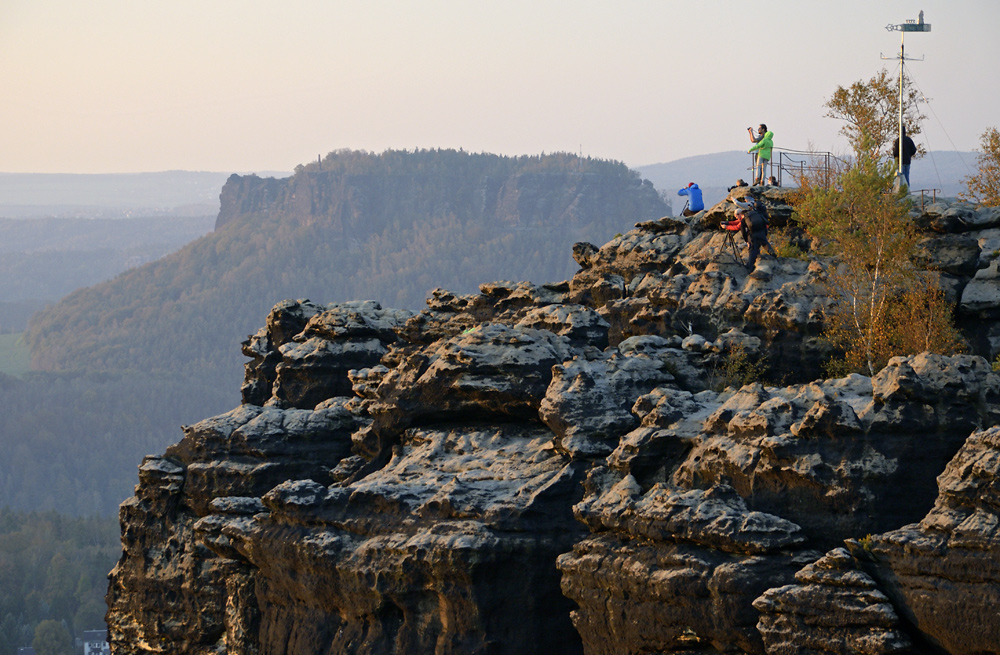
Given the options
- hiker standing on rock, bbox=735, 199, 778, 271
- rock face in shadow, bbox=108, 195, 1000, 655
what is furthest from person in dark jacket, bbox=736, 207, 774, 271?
rock face in shadow, bbox=108, 195, 1000, 655

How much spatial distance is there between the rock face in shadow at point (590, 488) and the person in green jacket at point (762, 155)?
4045 mm

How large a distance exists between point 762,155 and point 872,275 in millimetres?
9673

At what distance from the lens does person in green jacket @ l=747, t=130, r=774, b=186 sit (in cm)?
4419

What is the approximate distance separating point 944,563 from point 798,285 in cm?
1583

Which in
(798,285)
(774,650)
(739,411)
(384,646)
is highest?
(798,285)

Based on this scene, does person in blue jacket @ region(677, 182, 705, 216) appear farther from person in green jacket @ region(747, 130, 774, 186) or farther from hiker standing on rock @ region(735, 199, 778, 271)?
hiker standing on rock @ region(735, 199, 778, 271)

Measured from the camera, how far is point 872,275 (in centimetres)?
3616

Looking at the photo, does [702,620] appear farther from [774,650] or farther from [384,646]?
[384,646]

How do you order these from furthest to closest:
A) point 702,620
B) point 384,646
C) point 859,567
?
point 384,646 < point 702,620 < point 859,567

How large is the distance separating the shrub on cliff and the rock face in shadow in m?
1.15

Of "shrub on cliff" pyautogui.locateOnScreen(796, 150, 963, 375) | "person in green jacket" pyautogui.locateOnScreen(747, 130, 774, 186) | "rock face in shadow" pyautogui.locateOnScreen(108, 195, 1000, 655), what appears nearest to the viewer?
"rock face in shadow" pyautogui.locateOnScreen(108, 195, 1000, 655)

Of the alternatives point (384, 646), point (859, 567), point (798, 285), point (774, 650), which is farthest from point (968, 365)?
point (384, 646)

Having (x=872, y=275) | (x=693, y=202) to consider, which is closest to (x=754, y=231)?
(x=872, y=275)

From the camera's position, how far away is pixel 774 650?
2391 cm
